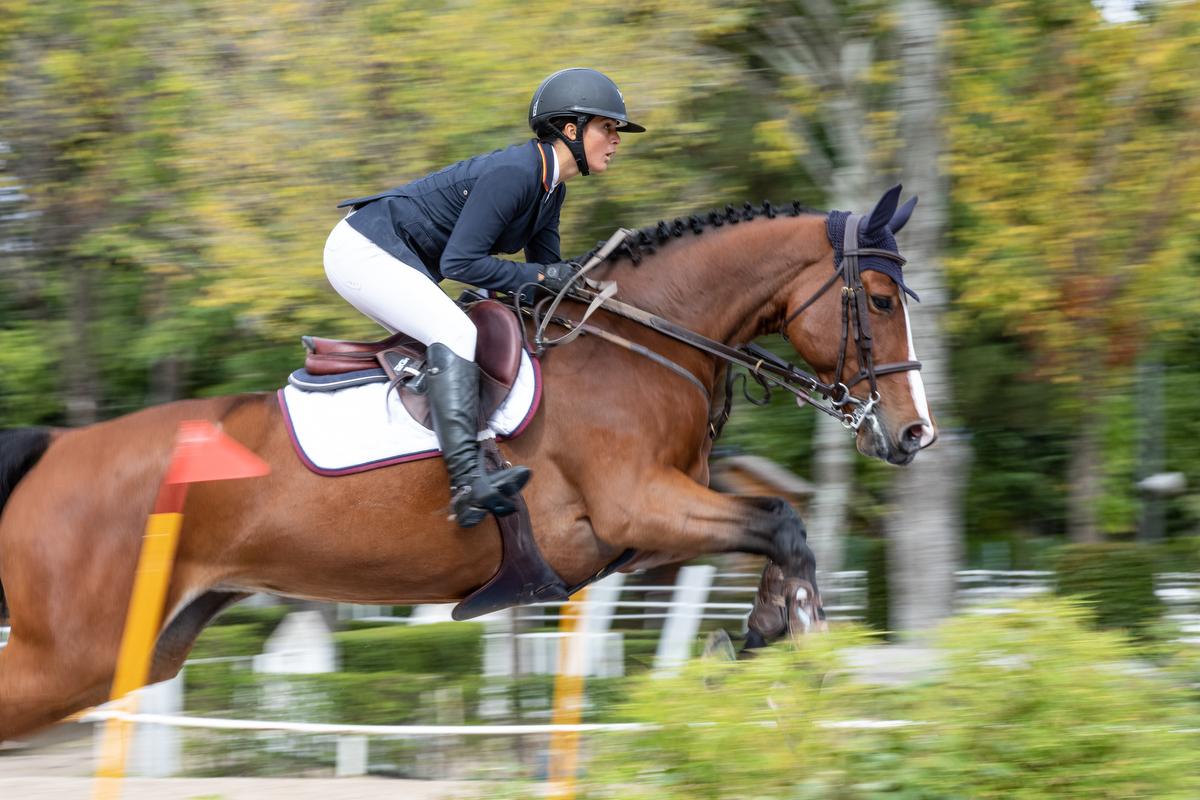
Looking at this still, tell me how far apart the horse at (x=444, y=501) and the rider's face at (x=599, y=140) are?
574 millimetres

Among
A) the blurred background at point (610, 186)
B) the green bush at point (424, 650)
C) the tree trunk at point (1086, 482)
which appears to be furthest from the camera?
the tree trunk at point (1086, 482)

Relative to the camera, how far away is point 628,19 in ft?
33.2

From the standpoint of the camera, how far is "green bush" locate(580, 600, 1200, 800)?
357 cm

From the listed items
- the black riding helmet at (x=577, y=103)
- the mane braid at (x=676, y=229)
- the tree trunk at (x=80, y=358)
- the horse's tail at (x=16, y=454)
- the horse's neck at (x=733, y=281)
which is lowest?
the tree trunk at (x=80, y=358)

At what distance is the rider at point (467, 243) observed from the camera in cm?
448

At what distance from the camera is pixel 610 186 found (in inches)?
392

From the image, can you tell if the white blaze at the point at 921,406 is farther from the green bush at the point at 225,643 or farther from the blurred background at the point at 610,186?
the green bush at the point at 225,643

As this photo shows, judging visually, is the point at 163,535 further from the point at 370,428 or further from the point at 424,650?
the point at 424,650

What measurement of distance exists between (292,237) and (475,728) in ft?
14.3

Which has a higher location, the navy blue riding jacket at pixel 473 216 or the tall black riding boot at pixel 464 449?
the navy blue riding jacket at pixel 473 216

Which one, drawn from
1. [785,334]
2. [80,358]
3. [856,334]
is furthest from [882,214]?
[80,358]

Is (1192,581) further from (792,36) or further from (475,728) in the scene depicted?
(475,728)

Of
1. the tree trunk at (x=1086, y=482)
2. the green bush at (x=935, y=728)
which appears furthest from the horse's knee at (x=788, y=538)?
the tree trunk at (x=1086, y=482)

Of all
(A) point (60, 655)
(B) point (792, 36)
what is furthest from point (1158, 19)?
(A) point (60, 655)
